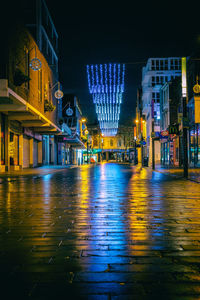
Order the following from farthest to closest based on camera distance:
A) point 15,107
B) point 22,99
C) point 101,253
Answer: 1. point 15,107
2. point 22,99
3. point 101,253

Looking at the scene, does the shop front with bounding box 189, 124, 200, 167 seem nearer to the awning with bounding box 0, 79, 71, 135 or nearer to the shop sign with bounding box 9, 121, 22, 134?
the awning with bounding box 0, 79, 71, 135

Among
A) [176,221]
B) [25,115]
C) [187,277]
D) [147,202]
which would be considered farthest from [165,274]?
[25,115]

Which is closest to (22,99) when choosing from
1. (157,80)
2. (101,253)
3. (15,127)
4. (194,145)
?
(15,127)

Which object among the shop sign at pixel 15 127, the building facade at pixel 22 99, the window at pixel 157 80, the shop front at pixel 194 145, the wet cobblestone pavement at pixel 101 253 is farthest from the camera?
the window at pixel 157 80

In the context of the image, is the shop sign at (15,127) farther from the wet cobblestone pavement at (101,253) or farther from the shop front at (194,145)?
the wet cobblestone pavement at (101,253)

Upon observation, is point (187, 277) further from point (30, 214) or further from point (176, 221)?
point (30, 214)

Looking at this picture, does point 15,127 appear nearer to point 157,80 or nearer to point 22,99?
point 22,99

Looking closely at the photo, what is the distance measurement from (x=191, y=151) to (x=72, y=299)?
36.8 metres

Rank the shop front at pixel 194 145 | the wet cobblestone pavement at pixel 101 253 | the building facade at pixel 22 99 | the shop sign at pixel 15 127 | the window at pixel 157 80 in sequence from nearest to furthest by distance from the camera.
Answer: the wet cobblestone pavement at pixel 101 253 < the building facade at pixel 22 99 < the shop sign at pixel 15 127 < the shop front at pixel 194 145 < the window at pixel 157 80

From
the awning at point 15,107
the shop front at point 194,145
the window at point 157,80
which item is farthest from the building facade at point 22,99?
the window at point 157,80

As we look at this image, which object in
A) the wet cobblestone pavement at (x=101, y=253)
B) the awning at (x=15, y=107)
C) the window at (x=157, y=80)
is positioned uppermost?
the window at (x=157, y=80)

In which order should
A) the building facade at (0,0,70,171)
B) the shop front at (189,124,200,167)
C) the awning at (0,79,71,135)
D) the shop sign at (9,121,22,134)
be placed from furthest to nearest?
the shop front at (189,124,200,167) → the shop sign at (9,121,22,134) → the building facade at (0,0,70,171) → the awning at (0,79,71,135)

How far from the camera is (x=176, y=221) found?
5.87m

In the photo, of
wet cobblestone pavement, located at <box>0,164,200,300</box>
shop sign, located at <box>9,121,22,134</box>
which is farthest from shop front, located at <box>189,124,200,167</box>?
wet cobblestone pavement, located at <box>0,164,200,300</box>
